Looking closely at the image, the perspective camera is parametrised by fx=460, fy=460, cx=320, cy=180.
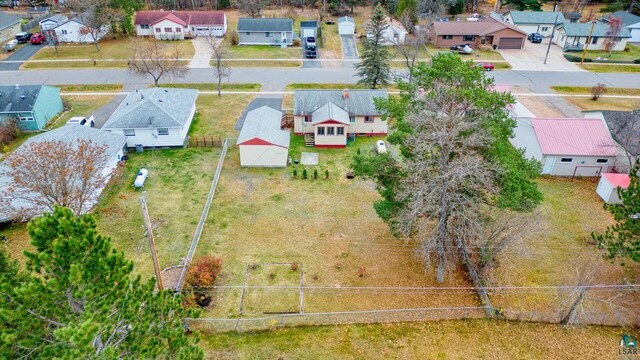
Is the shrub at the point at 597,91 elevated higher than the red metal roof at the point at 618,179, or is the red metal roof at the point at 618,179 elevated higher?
the shrub at the point at 597,91

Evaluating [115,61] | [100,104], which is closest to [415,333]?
[100,104]

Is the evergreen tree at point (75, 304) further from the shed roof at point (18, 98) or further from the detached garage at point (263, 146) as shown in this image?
the shed roof at point (18, 98)

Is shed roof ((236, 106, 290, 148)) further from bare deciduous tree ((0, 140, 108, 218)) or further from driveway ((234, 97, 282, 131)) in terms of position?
bare deciduous tree ((0, 140, 108, 218))

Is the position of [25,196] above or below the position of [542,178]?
above

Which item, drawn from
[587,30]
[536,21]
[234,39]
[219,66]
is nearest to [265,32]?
[234,39]

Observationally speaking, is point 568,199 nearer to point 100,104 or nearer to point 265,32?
point 100,104

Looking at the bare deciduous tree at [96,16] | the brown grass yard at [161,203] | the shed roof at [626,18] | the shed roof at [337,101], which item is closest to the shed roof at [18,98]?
the brown grass yard at [161,203]
